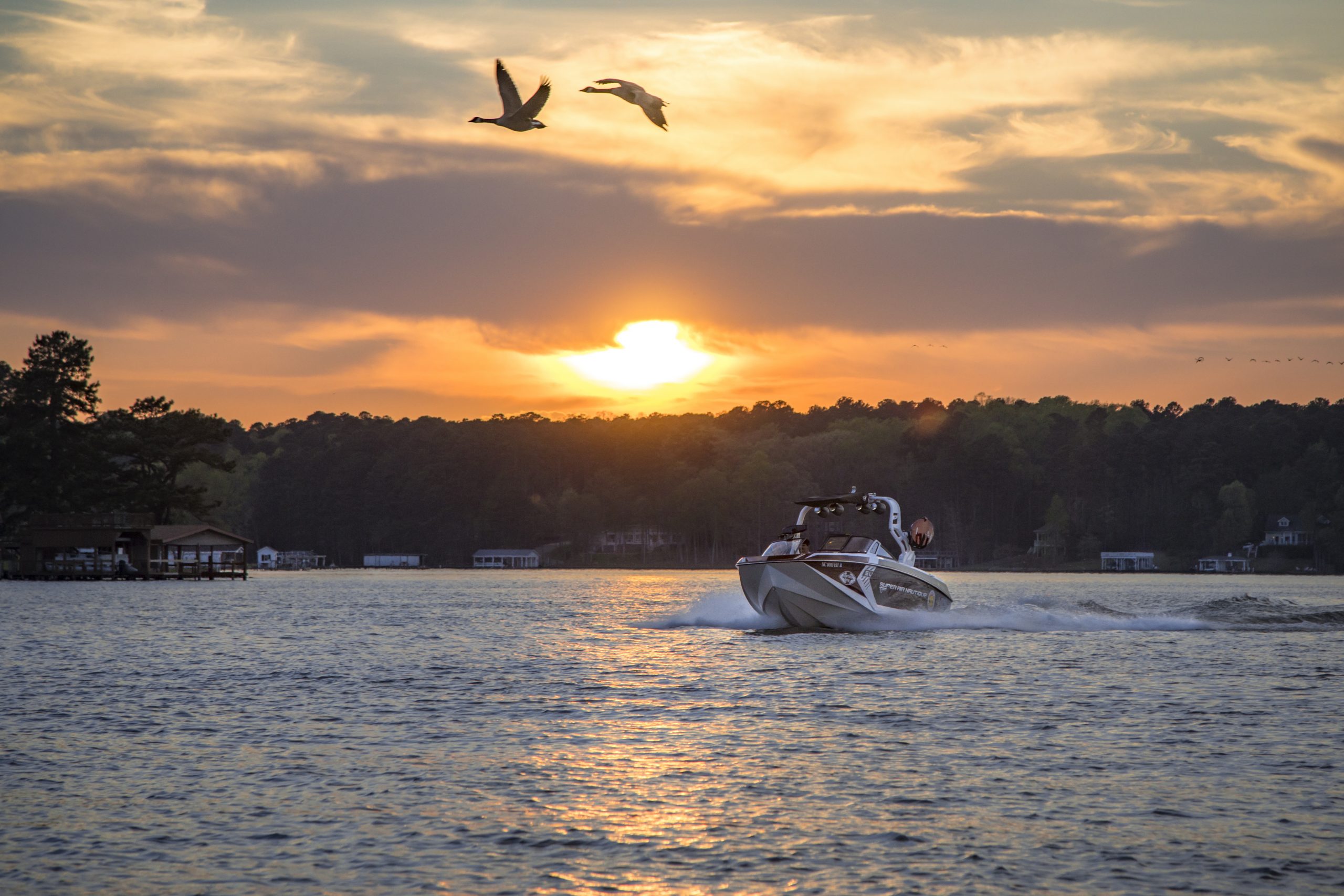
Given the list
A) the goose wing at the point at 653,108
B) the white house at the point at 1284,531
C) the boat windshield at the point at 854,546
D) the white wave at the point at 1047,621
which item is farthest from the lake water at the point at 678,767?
the white house at the point at 1284,531

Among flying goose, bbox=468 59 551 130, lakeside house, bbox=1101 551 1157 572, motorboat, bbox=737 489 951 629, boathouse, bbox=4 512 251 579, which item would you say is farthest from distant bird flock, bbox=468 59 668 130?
lakeside house, bbox=1101 551 1157 572

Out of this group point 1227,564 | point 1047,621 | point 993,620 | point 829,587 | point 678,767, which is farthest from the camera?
point 1227,564

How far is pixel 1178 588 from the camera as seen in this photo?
111 metres

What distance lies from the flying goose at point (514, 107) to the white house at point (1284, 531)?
182m

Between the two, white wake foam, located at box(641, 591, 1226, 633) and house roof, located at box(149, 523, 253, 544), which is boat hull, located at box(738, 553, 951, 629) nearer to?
white wake foam, located at box(641, 591, 1226, 633)

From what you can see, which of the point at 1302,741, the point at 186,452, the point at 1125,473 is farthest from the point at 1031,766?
the point at 1125,473

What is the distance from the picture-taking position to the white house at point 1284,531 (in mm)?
182625

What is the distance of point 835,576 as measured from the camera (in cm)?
4000

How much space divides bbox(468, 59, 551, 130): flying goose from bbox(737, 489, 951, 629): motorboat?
1882cm

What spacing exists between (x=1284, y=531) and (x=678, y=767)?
606 feet

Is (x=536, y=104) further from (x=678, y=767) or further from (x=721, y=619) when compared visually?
(x=721, y=619)

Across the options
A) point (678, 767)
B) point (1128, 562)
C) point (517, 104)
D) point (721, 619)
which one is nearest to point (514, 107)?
point (517, 104)

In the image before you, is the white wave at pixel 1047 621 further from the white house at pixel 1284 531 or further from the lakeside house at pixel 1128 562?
the white house at pixel 1284 531

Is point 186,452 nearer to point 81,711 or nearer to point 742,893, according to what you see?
point 81,711
